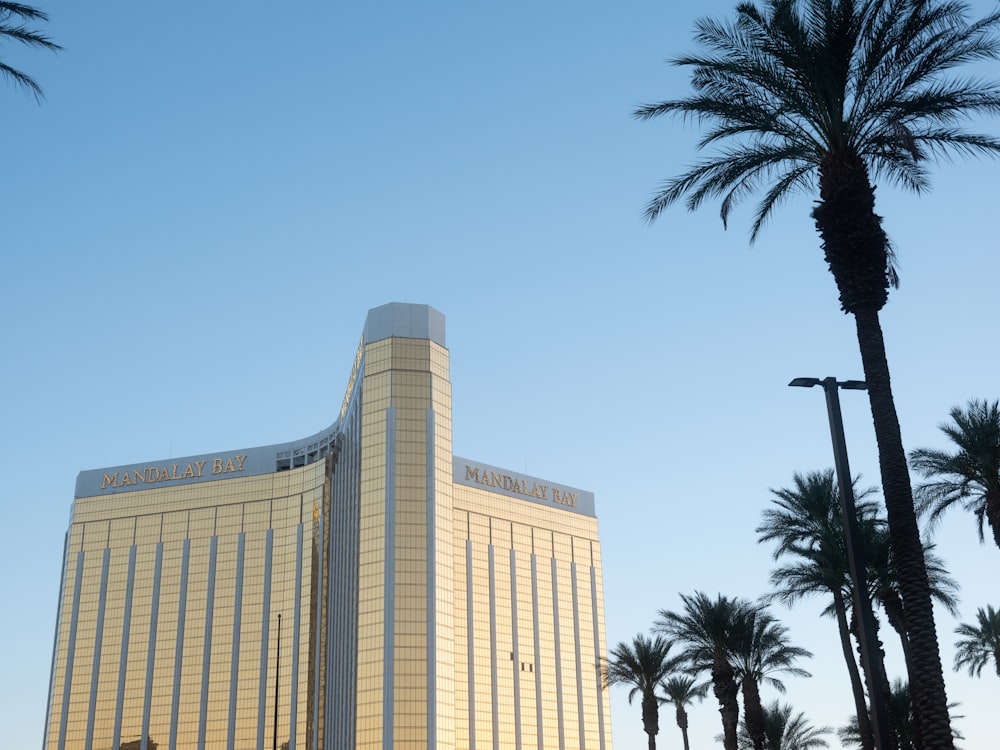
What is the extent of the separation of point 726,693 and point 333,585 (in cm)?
7389

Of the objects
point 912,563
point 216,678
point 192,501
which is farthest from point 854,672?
point 192,501

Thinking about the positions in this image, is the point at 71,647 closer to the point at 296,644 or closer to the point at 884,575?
the point at 296,644

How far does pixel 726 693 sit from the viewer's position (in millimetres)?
55500

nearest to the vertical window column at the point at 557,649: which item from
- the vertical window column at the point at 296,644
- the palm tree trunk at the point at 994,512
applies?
the vertical window column at the point at 296,644

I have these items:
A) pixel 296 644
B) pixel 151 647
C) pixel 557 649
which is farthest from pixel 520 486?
pixel 151 647

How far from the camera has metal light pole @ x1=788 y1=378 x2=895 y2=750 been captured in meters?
17.3

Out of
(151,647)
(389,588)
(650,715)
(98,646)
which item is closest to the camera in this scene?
(650,715)

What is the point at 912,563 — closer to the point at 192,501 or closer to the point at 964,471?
the point at 964,471

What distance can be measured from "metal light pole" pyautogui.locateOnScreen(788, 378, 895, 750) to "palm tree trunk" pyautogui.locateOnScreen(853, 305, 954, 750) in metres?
3.59

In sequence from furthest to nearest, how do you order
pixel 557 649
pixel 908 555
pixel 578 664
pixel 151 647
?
pixel 578 664, pixel 557 649, pixel 151 647, pixel 908 555

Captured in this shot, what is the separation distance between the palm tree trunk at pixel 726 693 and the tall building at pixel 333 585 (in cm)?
4767

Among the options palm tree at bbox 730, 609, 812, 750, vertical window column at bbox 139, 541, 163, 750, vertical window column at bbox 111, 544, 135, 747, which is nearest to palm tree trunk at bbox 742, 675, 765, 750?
palm tree at bbox 730, 609, 812, 750

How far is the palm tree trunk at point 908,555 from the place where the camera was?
22625 millimetres

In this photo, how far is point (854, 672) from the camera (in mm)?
44594
